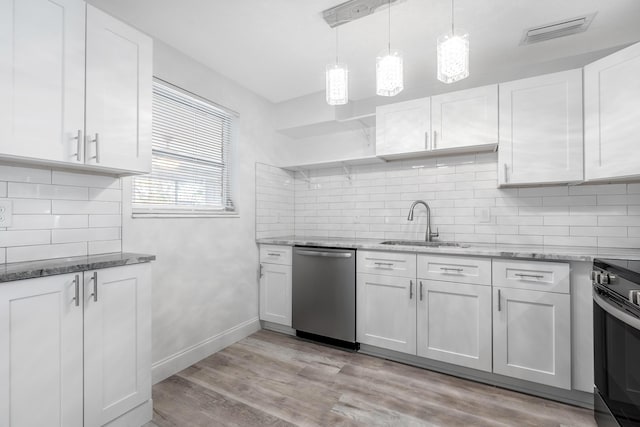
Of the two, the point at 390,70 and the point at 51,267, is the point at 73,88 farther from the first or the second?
the point at 390,70

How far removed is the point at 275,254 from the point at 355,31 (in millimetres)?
2143

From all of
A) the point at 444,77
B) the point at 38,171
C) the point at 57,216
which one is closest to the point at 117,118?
the point at 38,171

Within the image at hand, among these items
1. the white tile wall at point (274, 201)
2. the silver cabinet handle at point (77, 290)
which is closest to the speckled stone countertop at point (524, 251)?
the white tile wall at point (274, 201)

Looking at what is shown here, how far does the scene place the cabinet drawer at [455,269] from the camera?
216 cm

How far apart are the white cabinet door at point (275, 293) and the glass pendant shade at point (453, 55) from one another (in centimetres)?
222

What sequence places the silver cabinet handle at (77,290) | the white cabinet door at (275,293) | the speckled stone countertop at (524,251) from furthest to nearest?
the white cabinet door at (275,293) → the speckled stone countertop at (524,251) → the silver cabinet handle at (77,290)

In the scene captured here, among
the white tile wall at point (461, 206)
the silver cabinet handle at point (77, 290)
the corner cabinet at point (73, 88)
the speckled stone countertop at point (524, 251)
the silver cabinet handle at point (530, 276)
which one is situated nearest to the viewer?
the corner cabinet at point (73, 88)

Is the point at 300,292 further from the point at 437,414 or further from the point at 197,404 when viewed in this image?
the point at 437,414

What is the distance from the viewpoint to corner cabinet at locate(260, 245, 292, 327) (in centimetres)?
304

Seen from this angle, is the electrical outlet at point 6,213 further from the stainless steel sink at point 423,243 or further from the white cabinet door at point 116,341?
the stainless steel sink at point 423,243

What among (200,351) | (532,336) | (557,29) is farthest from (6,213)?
(557,29)

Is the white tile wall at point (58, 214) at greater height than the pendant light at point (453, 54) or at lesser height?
lesser

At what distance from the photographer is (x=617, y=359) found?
140 cm

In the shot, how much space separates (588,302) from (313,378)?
1.92m
